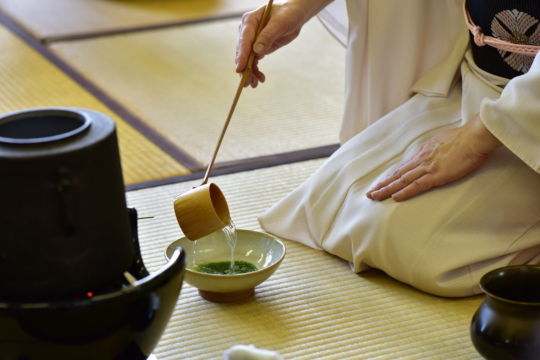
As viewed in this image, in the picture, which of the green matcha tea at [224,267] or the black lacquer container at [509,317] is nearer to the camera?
the black lacquer container at [509,317]

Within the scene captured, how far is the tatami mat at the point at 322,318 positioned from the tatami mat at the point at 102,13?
2221 millimetres

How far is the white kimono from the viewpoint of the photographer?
141cm

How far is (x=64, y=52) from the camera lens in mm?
3258

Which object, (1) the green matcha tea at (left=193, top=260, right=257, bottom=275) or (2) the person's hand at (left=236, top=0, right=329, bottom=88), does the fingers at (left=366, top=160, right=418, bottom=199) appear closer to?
(1) the green matcha tea at (left=193, top=260, right=257, bottom=275)

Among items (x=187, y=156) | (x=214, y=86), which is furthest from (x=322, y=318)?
(x=214, y=86)

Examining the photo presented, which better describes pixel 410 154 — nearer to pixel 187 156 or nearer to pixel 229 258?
pixel 229 258

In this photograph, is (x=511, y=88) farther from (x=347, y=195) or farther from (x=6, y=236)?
(x=6, y=236)

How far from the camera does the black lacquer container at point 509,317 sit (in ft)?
3.65

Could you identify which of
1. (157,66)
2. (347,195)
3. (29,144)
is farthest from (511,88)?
(157,66)

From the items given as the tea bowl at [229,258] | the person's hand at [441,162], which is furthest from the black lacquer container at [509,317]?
the tea bowl at [229,258]

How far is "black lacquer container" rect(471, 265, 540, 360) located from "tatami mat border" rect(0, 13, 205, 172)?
1116 millimetres

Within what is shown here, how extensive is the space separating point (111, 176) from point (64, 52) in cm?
245

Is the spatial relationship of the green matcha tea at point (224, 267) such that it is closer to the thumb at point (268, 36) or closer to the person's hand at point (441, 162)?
the person's hand at point (441, 162)

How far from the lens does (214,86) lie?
9.45ft
